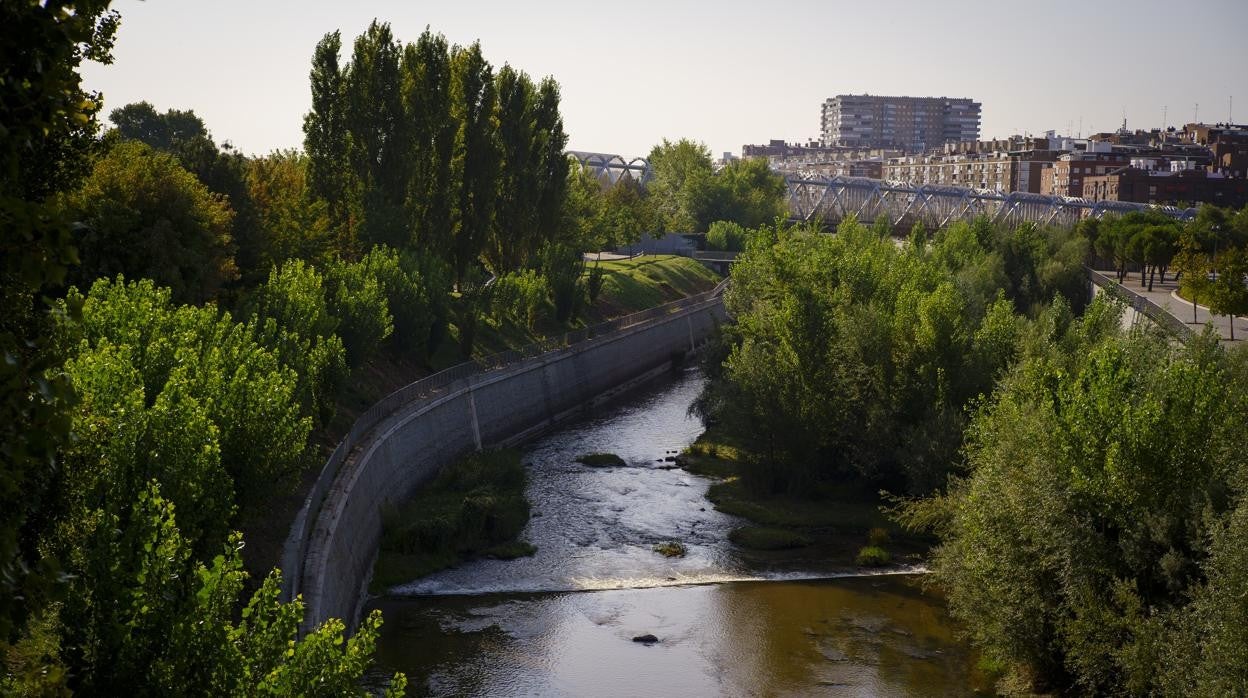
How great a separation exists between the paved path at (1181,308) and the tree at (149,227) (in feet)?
113

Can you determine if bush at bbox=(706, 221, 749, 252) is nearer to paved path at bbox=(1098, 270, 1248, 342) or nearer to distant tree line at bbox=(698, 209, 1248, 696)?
paved path at bbox=(1098, 270, 1248, 342)

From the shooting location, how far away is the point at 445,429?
46.6 m

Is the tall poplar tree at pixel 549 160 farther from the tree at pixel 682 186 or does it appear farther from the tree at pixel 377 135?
the tree at pixel 682 186

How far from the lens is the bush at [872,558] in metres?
38.3

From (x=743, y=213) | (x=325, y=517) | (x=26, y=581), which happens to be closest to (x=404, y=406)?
(x=325, y=517)

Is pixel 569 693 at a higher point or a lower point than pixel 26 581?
lower

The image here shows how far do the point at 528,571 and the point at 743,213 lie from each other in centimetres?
8899

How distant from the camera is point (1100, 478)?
89.5 ft

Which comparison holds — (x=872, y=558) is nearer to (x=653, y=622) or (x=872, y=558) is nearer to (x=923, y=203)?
(x=653, y=622)

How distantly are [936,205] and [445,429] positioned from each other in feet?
420

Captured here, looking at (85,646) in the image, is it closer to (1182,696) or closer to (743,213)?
(1182,696)

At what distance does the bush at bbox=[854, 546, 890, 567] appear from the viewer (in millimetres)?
38312

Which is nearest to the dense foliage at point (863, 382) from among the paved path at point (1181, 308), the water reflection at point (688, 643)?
the water reflection at point (688, 643)

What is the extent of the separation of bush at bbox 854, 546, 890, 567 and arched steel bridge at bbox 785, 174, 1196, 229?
89.7 m
